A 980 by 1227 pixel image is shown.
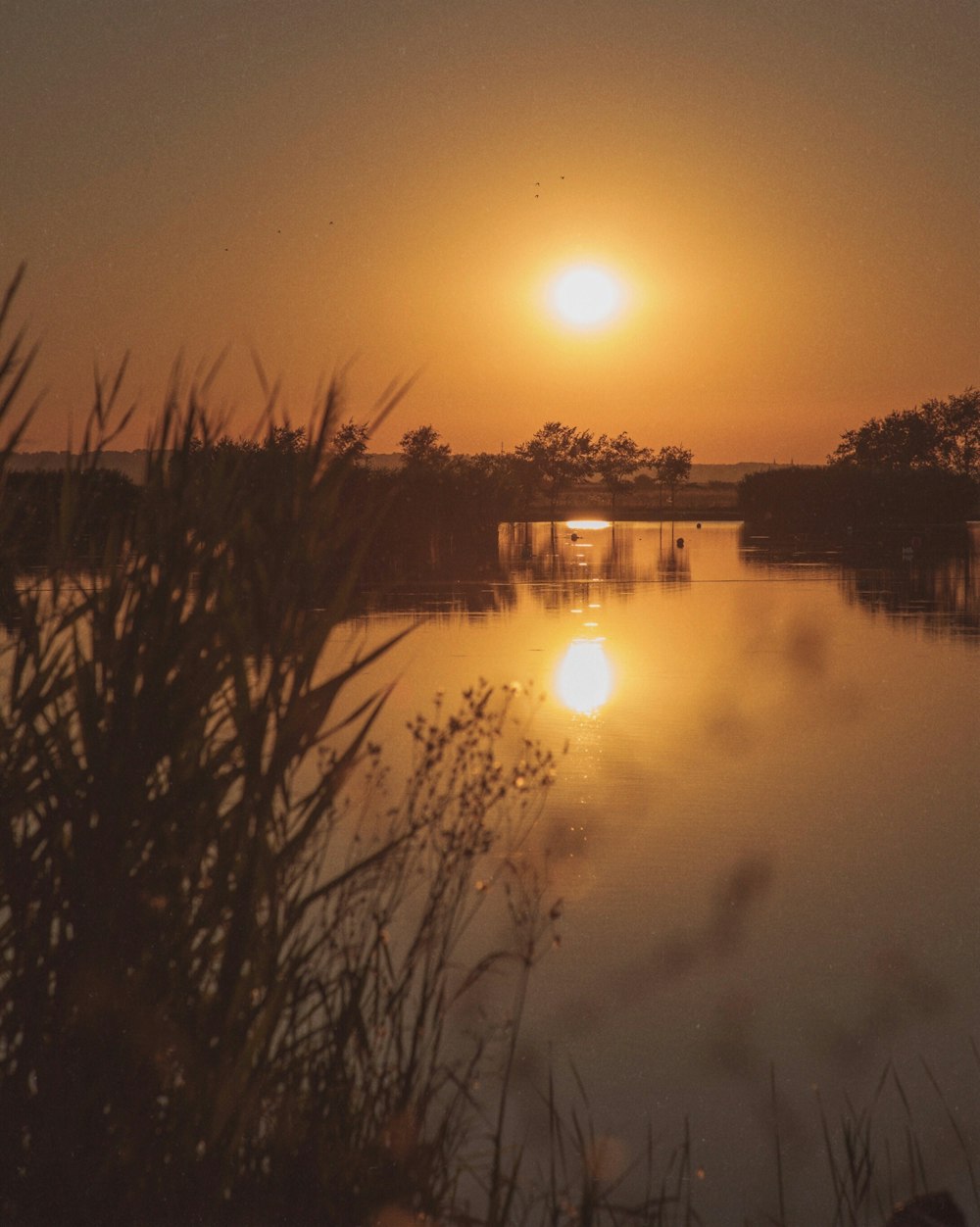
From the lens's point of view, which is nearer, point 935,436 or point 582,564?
point 582,564

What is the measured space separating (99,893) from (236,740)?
41 cm

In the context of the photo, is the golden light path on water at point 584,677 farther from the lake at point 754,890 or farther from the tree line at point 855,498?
the tree line at point 855,498

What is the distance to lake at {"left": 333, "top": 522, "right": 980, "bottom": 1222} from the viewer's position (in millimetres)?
5297

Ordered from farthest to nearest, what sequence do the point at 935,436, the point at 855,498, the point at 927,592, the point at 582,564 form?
1. the point at 935,436
2. the point at 855,498
3. the point at 582,564
4. the point at 927,592

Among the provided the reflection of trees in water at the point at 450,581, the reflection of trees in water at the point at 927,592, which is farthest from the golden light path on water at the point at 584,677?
the reflection of trees in water at the point at 927,592

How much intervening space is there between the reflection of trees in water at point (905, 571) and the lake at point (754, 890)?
402 cm

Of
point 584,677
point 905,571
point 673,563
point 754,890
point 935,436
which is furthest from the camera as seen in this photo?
point 935,436

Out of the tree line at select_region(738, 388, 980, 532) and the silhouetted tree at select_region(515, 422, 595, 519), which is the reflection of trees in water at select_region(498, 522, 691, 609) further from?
the silhouetted tree at select_region(515, 422, 595, 519)

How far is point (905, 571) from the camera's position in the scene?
35.2 metres

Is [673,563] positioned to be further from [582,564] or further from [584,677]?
[584,677]

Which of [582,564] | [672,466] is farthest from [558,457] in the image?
[582,564]

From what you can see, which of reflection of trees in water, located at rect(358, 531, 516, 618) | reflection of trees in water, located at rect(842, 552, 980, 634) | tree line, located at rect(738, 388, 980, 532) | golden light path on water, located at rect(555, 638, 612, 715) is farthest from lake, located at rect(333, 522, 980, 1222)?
tree line, located at rect(738, 388, 980, 532)

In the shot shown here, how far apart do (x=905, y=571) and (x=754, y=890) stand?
28.5 metres

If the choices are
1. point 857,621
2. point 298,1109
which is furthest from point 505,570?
point 298,1109
